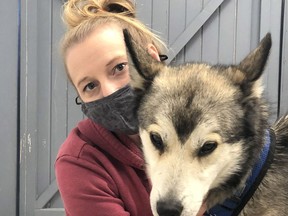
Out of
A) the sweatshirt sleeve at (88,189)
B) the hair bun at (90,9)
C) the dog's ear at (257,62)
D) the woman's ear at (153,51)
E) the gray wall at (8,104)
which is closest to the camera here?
the dog's ear at (257,62)

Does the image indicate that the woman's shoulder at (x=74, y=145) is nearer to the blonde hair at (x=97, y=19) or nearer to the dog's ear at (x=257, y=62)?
the blonde hair at (x=97, y=19)

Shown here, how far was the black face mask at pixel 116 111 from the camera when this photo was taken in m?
1.93

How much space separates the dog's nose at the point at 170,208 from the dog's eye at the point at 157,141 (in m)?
0.21

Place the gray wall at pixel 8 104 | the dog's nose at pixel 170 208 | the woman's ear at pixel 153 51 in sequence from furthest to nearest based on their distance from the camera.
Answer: the gray wall at pixel 8 104 → the woman's ear at pixel 153 51 → the dog's nose at pixel 170 208

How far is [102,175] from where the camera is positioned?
1941 mm

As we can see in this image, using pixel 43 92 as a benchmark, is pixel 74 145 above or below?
above

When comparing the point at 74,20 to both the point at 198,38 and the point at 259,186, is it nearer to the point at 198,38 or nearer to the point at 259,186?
the point at 259,186

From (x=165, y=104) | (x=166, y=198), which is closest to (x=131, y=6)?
(x=165, y=104)

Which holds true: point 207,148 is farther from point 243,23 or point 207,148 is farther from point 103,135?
point 243,23

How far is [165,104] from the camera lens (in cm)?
164

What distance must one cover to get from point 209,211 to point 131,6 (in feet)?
3.47

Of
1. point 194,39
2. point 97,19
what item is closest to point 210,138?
point 97,19

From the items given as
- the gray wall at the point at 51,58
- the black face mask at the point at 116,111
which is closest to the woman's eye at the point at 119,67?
the black face mask at the point at 116,111

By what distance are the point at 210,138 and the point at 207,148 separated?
0.03m
